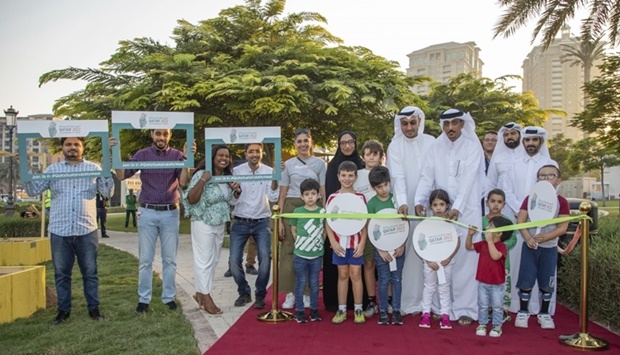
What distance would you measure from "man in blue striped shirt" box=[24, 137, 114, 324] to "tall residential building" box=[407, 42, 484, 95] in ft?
392

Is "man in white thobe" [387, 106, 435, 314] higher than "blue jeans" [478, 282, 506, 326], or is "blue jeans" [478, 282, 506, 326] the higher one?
"man in white thobe" [387, 106, 435, 314]

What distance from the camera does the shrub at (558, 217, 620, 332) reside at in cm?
513

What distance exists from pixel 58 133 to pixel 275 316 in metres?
2.90

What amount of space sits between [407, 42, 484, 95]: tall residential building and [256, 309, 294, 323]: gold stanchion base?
11930cm

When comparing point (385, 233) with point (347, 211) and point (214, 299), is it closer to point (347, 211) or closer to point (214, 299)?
point (347, 211)

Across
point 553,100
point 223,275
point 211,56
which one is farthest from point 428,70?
point 223,275

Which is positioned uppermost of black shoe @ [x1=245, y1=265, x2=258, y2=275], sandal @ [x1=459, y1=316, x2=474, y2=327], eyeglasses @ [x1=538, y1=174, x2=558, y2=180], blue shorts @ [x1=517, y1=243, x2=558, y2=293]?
eyeglasses @ [x1=538, y1=174, x2=558, y2=180]

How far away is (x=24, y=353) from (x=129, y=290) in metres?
2.78

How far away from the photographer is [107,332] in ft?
16.4

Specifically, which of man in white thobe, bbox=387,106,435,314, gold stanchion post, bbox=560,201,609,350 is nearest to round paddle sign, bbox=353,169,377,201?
man in white thobe, bbox=387,106,435,314

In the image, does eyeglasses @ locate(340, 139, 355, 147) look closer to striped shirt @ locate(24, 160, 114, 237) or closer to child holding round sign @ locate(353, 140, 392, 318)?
child holding round sign @ locate(353, 140, 392, 318)

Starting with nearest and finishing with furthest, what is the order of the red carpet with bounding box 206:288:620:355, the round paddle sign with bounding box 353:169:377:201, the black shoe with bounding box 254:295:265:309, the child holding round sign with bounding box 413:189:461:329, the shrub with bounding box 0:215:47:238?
the red carpet with bounding box 206:288:620:355 < the child holding round sign with bounding box 413:189:461:329 < the round paddle sign with bounding box 353:169:377:201 < the black shoe with bounding box 254:295:265:309 < the shrub with bounding box 0:215:47:238

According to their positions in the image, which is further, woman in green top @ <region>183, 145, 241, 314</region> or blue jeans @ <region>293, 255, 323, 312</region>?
woman in green top @ <region>183, 145, 241, 314</region>

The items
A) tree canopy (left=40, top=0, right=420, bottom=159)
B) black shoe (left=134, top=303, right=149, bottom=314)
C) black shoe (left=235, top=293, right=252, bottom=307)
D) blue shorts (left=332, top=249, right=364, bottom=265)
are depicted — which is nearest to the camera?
blue shorts (left=332, top=249, right=364, bottom=265)
